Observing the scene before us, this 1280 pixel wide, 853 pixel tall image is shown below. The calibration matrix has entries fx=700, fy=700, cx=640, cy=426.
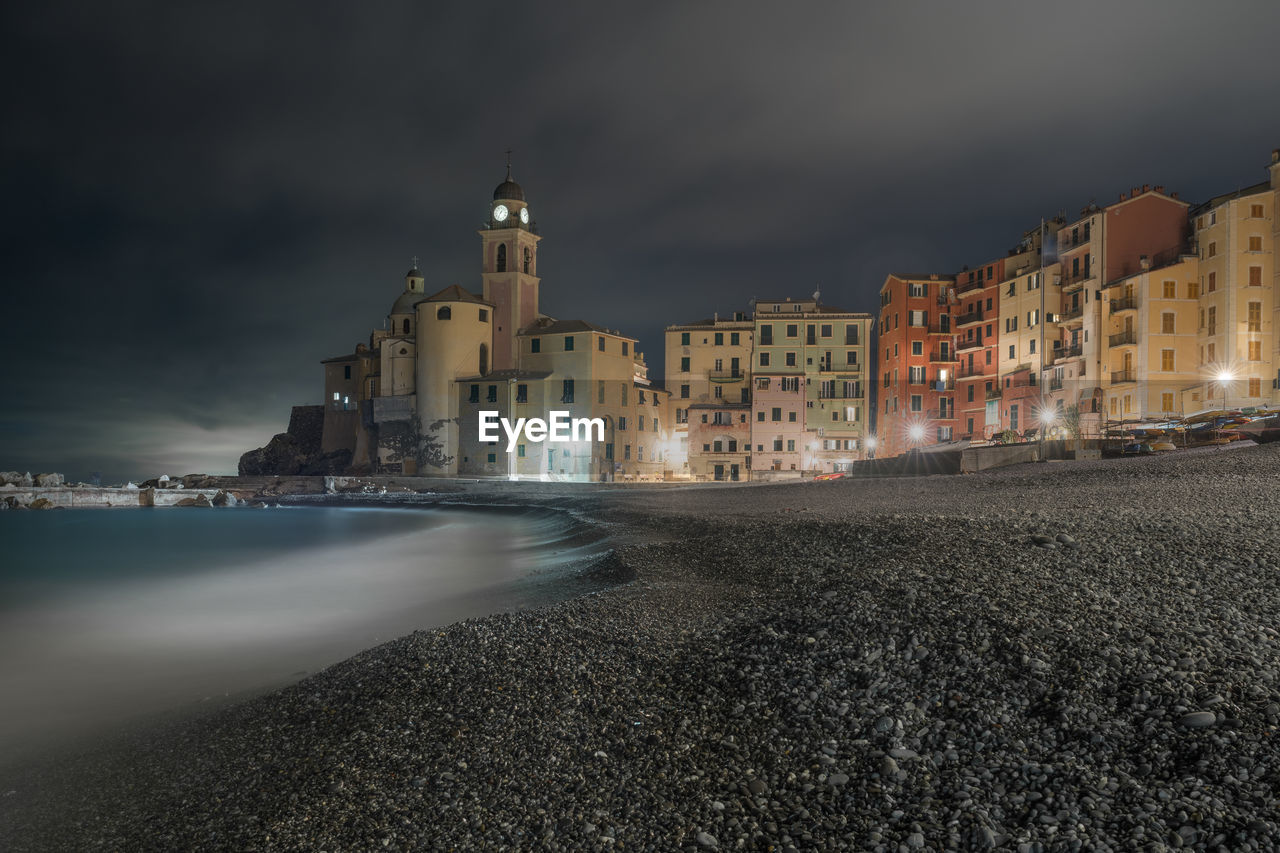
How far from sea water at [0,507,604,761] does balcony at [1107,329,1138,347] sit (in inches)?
1487

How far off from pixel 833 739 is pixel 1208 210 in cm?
5345

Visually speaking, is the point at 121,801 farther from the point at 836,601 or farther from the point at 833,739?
the point at 836,601

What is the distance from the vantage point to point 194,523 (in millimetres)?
43219

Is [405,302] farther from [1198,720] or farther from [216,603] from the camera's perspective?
[1198,720]

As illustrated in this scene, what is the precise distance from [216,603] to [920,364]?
5850cm

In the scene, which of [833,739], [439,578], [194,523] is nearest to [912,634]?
[833,739]

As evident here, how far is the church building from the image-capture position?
66.5m

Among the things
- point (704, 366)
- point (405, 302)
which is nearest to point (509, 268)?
point (405, 302)

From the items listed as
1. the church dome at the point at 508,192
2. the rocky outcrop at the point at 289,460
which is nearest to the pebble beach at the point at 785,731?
the church dome at the point at 508,192

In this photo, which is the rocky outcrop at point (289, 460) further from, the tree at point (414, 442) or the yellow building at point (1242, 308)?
the yellow building at point (1242, 308)

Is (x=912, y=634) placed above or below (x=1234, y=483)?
below

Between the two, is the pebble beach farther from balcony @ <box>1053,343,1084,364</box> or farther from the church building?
the church building
